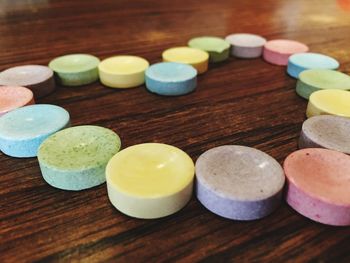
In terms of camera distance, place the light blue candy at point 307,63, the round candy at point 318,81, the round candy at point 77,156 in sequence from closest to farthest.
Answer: the round candy at point 77,156, the round candy at point 318,81, the light blue candy at point 307,63

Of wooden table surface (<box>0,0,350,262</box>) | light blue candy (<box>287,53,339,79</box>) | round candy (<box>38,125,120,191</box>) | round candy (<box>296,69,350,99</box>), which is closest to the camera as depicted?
wooden table surface (<box>0,0,350,262</box>)

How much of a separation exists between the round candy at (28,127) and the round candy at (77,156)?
1.8 inches

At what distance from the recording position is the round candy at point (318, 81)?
1.09 metres

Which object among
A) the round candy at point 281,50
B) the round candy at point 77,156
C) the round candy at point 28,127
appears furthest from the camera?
the round candy at point 281,50

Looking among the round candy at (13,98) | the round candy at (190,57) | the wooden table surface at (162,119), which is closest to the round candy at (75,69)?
the wooden table surface at (162,119)

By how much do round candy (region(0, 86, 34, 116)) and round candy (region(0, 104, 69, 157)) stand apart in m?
0.05

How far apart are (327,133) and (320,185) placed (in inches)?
8.6

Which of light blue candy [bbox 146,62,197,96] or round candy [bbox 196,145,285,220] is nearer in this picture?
round candy [bbox 196,145,285,220]

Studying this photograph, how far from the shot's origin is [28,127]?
2.82ft

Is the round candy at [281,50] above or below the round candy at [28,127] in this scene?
above

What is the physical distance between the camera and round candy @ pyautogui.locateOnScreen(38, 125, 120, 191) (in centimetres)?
71

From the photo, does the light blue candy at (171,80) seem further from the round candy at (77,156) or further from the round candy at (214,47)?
the round candy at (77,156)

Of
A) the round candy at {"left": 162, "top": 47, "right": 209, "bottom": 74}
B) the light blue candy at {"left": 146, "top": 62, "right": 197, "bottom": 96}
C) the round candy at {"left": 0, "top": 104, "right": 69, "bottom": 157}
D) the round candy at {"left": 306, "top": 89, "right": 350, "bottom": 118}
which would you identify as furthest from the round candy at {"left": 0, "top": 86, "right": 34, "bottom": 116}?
the round candy at {"left": 306, "top": 89, "right": 350, "bottom": 118}

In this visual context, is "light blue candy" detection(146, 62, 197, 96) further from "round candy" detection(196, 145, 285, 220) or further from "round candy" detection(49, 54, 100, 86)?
"round candy" detection(196, 145, 285, 220)
